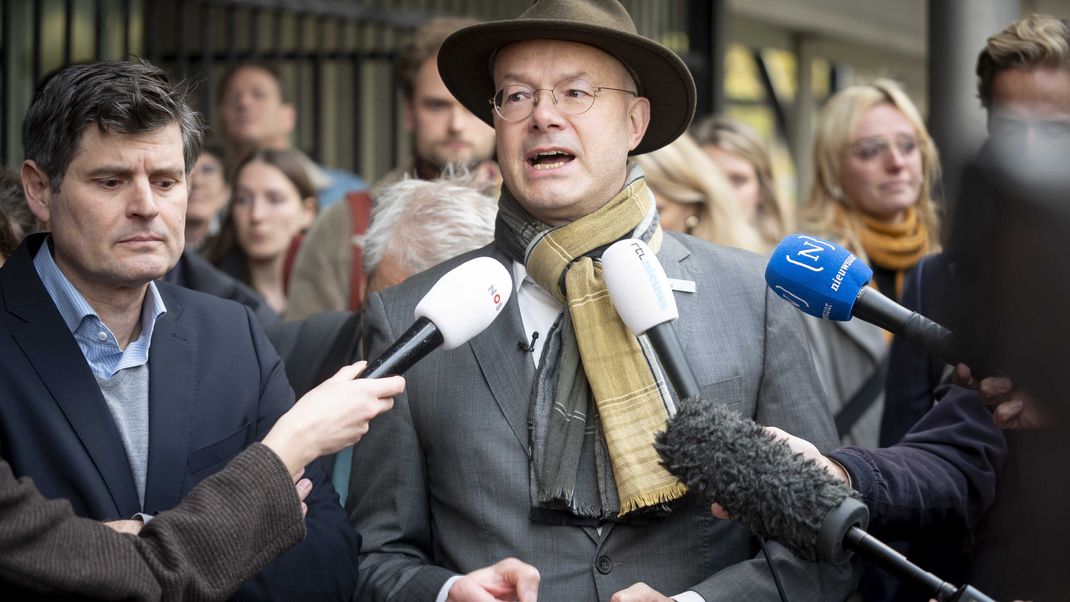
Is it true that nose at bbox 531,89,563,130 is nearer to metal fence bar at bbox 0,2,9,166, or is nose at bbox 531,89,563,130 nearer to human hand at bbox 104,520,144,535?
human hand at bbox 104,520,144,535

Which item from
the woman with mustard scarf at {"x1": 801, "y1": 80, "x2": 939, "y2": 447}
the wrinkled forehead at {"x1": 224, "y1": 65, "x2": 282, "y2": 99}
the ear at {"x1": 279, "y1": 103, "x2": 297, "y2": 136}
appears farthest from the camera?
the ear at {"x1": 279, "y1": 103, "x2": 297, "y2": 136}

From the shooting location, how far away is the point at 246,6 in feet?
21.0

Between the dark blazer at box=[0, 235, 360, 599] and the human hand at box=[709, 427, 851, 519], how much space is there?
0.89 metres

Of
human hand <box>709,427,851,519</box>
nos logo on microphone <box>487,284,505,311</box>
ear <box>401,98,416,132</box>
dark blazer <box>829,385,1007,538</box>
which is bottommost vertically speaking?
dark blazer <box>829,385,1007,538</box>

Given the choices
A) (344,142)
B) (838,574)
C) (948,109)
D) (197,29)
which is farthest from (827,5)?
(838,574)

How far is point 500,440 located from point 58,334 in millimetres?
987

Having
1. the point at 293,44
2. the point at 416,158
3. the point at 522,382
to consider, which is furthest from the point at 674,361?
the point at 293,44

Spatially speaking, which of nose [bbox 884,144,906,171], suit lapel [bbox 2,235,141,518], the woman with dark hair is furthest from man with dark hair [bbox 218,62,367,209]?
suit lapel [bbox 2,235,141,518]

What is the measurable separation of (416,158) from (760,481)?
3386 mm

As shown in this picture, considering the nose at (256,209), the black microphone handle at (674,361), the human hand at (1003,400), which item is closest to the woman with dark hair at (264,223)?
the nose at (256,209)

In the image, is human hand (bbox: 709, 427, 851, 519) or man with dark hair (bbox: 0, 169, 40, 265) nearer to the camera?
human hand (bbox: 709, 427, 851, 519)

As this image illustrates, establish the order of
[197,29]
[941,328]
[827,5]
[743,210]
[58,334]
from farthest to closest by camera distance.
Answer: [827,5], [197,29], [743,210], [58,334], [941,328]

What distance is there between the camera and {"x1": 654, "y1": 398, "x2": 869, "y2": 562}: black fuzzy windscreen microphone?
7.69 ft

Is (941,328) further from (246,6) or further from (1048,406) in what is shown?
(246,6)
